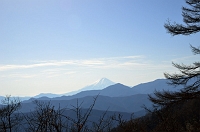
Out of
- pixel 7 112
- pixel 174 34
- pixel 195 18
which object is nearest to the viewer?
pixel 195 18

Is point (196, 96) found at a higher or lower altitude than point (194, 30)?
lower

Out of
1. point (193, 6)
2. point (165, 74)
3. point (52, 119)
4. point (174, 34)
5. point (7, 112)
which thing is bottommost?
point (7, 112)

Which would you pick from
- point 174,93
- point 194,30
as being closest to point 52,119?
point 174,93

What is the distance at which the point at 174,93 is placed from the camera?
9953mm

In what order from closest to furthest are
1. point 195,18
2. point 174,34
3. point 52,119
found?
point 52,119, point 195,18, point 174,34

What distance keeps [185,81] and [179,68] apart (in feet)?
2.50

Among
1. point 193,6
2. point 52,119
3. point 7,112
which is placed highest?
point 193,6

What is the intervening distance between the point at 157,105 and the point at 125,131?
2708 millimetres

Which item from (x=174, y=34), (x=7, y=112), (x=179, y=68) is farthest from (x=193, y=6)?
(x=7, y=112)

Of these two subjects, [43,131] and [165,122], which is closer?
[43,131]

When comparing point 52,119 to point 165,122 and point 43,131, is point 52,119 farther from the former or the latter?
point 165,122

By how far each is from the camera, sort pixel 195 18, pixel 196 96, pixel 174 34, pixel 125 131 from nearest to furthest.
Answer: pixel 125 131 → pixel 196 96 → pixel 195 18 → pixel 174 34

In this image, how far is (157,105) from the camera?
1042cm

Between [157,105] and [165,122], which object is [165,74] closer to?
[157,105]
